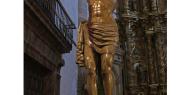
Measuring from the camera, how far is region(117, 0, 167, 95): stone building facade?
314 cm

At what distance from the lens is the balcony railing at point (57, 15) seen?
3277 millimetres

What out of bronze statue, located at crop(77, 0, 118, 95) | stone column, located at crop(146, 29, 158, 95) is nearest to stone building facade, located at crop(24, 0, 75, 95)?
Answer: bronze statue, located at crop(77, 0, 118, 95)

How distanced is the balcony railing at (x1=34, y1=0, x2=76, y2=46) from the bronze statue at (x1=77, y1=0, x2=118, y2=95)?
0.44ft

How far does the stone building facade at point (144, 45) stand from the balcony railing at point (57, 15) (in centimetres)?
31

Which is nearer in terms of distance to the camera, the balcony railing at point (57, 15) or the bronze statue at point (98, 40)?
the bronze statue at point (98, 40)

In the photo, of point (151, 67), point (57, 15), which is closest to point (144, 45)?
point (151, 67)

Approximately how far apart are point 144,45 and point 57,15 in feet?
1.76

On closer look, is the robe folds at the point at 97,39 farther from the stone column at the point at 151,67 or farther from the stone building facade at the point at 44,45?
the stone column at the point at 151,67

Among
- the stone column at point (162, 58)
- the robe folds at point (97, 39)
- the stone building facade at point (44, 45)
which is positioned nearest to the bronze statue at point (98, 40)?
the robe folds at point (97, 39)

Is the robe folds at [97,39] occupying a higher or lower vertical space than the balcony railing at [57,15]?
lower

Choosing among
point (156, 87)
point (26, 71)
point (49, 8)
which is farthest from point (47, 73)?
point (156, 87)

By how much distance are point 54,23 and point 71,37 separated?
14cm

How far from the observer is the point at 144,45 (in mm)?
3203
